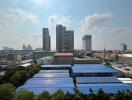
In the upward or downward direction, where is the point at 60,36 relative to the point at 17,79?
upward

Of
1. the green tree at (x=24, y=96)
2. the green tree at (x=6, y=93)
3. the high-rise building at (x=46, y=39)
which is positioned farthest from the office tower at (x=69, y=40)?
the green tree at (x=24, y=96)

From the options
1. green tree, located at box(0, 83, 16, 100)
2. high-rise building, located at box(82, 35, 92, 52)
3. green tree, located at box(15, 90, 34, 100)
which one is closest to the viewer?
green tree, located at box(15, 90, 34, 100)

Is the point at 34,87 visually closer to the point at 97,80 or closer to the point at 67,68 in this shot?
the point at 97,80

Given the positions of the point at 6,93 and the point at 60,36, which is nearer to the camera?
the point at 6,93

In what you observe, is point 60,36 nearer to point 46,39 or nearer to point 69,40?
point 69,40

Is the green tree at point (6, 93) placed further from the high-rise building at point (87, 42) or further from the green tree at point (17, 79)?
the high-rise building at point (87, 42)

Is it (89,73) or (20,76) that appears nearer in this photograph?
(20,76)

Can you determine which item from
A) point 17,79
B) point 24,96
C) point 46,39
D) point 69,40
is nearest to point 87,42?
point 46,39

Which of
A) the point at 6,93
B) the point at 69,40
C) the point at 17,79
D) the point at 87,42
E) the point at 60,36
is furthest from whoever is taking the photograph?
the point at 87,42

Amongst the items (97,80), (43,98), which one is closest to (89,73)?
(97,80)

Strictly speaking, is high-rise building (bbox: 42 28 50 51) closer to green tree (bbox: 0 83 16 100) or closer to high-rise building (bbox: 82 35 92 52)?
high-rise building (bbox: 82 35 92 52)

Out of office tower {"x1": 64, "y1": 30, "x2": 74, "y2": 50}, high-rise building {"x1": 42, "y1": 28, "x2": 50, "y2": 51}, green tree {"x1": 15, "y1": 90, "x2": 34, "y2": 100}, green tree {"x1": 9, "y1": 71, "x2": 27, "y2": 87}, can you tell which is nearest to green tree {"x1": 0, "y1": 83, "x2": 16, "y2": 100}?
green tree {"x1": 15, "y1": 90, "x2": 34, "y2": 100}
